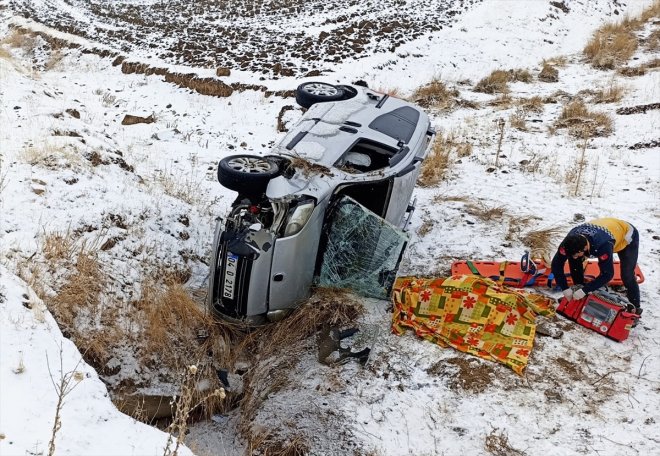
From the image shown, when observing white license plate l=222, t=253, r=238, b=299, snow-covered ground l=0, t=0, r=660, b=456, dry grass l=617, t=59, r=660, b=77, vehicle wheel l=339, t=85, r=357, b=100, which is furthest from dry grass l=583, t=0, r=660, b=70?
white license plate l=222, t=253, r=238, b=299

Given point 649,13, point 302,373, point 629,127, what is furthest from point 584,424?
point 649,13

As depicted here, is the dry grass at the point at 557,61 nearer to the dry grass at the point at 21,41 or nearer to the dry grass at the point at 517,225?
the dry grass at the point at 517,225

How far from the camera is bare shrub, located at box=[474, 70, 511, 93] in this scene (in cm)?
1262

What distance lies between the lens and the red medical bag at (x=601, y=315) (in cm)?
492

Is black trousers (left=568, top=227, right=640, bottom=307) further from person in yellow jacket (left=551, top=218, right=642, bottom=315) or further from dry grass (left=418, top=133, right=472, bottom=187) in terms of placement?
dry grass (left=418, top=133, right=472, bottom=187)

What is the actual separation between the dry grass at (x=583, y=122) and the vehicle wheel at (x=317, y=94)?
458cm

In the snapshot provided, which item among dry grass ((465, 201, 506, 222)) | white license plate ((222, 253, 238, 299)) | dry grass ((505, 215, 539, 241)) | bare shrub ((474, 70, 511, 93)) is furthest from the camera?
bare shrub ((474, 70, 511, 93))

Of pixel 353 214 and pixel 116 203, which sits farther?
pixel 116 203

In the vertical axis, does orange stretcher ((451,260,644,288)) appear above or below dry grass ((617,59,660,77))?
below

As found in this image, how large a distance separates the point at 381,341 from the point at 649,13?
17527 millimetres

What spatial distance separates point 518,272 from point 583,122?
5425 mm

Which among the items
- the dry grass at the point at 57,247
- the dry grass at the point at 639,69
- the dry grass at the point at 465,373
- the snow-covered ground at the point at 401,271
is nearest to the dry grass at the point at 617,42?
the dry grass at the point at 639,69

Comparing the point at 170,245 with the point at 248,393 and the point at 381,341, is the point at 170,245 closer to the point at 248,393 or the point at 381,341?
the point at 248,393

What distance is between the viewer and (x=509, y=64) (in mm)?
14328
